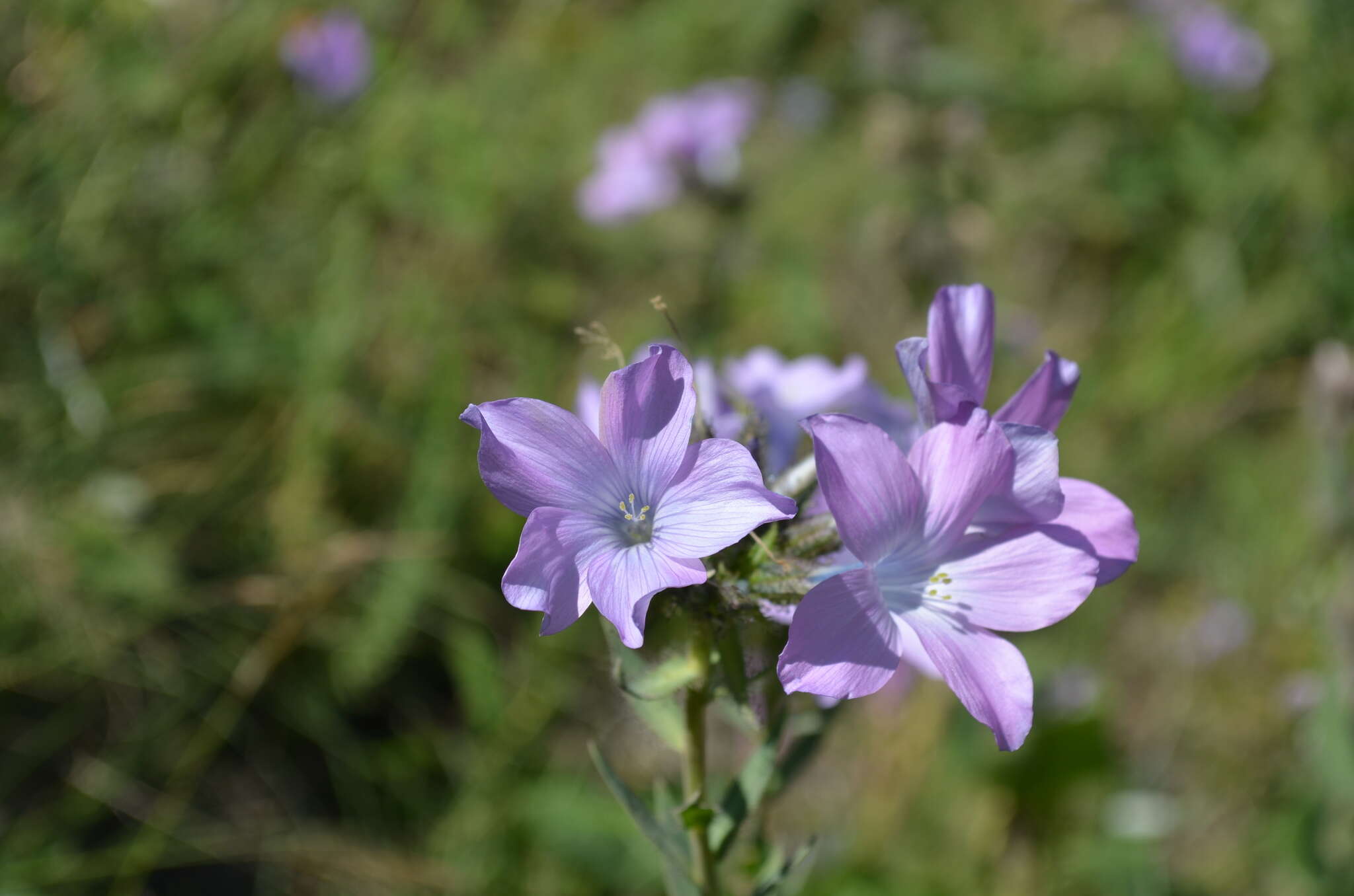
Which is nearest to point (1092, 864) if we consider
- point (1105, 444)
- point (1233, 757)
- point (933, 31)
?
point (1233, 757)

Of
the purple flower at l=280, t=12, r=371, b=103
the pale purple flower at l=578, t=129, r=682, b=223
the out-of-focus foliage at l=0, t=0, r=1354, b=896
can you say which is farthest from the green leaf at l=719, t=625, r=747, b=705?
the purple flower at l=280, t=12, r=371, b=103

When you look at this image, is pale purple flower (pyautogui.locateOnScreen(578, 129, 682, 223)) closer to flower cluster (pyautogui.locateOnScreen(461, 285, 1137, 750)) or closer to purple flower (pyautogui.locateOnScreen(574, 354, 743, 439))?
purple flower (pyautogui.locateOnScreen(574, 354, 743, 439))

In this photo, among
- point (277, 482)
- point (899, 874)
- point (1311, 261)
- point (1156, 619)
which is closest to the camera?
point (899, 874)

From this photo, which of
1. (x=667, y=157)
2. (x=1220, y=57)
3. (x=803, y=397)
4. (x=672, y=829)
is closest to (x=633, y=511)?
(x=672, y=829)

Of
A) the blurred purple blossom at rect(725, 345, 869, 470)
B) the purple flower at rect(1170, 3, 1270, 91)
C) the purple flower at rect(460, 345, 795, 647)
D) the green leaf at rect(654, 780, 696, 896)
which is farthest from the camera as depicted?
the purple flower at rect(1170, 3, 1270, 91)

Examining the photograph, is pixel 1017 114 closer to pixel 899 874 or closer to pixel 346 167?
pixel 346 167

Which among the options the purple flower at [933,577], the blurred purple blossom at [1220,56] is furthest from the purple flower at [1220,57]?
the purple flower at [933,577]
